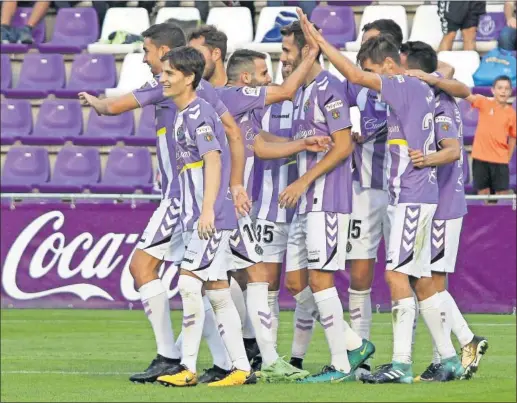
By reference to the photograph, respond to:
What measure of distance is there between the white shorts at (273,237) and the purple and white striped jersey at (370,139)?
0.61 m

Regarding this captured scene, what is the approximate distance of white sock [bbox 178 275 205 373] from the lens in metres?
8.81

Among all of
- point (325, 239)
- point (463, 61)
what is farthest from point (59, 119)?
point (325, 239)

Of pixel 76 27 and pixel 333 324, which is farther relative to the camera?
pixel 76 27

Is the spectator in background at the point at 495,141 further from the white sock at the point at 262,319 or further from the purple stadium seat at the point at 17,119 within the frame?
the white sock at the point at 262,319

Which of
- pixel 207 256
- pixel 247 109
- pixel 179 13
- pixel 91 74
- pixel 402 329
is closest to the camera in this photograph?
pixel 207 256

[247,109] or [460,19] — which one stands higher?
[247,109]

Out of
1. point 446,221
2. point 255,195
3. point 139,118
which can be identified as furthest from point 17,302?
point 446,221

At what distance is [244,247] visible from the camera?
9406mm

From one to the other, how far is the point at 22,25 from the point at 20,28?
1.32 ft

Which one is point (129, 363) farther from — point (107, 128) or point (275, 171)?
point (107, 128)

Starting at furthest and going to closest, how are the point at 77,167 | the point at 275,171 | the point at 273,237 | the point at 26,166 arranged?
1. the point at 26,166
2. the point at 77,167
3. the point at 275,171
4. the point at 273,237

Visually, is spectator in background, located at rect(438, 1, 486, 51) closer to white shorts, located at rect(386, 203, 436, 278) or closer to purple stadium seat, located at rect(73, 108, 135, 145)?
purple stadium seat, located at rect(73, 108, 135, 145)

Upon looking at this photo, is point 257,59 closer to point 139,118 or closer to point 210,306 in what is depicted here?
point 210,306

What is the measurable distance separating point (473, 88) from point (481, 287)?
11.1ft
